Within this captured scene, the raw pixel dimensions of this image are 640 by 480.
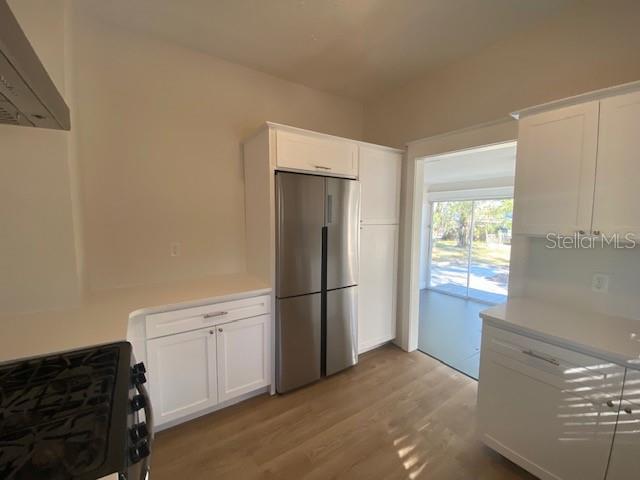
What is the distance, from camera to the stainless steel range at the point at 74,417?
641 mm

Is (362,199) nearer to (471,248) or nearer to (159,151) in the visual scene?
(159,151)

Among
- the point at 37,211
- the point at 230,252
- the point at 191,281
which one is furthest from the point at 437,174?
the point at 37,211

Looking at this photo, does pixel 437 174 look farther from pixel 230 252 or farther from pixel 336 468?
pixel 336 468

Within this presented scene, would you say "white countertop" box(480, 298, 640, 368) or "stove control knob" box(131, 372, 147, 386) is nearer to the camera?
"stove control knob" box(131, 372, 147, 386)

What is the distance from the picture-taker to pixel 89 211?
78.3 inches

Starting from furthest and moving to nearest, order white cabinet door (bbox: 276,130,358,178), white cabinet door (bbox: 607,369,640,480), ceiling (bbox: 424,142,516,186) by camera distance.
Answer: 1. ceiling (bbox: 424,142,516,186)
2. white cabinet door (bbox: 276,130,358,178)
3. white cabinet door (bbox: 607,369,640,480)

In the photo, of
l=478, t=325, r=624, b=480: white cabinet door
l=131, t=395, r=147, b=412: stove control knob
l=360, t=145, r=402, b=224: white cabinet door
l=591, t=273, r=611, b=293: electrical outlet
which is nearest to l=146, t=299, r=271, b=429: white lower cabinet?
l=131, t=395, r=147, b=412: stove control knob

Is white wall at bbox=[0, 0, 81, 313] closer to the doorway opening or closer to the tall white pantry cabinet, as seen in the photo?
the tall white pantry cabinet

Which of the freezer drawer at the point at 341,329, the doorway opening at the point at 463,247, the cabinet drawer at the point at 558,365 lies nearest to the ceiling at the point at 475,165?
the doorway opening at the point at 463,247

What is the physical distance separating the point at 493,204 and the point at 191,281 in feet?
17.0

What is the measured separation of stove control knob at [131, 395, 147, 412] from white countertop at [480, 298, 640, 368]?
1.81 m

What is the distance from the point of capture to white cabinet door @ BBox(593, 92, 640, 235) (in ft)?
4.63

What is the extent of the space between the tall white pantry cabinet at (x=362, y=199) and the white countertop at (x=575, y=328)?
4.02ft

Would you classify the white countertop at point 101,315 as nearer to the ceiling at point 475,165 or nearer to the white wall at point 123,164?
the white wall at point 123,164
